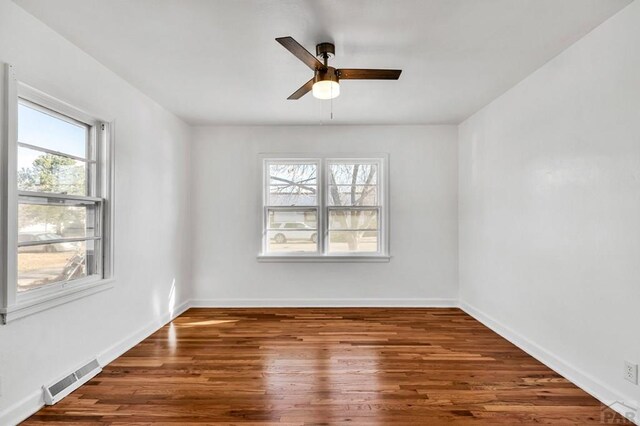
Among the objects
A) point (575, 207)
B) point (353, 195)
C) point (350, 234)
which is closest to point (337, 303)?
point (350, 234)

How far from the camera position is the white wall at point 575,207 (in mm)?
2195

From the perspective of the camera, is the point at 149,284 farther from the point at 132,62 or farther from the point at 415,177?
Answer: the point at 415,177

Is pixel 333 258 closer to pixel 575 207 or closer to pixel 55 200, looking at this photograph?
pixel 575 207

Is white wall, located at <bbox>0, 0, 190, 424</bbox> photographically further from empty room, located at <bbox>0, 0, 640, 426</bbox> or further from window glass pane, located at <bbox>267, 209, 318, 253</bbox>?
window glass pane, located at <bbox>267, 209, 318, 253</bbox>

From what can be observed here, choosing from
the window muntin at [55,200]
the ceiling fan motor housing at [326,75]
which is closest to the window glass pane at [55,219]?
the window muntin at [55,200]

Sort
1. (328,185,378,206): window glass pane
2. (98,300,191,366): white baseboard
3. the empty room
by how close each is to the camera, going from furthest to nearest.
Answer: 1. (328,185,378,206): window glass pane
2. (98,300,191,366): white baseboard
3. the empty room

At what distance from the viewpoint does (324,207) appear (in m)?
4.91

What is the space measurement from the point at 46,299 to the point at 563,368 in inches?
147

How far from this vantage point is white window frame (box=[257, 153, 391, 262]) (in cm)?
485

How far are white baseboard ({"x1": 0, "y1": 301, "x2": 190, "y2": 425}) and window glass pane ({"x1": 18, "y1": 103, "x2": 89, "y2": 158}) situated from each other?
1617 millimetres

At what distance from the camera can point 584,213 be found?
2549 millimetres

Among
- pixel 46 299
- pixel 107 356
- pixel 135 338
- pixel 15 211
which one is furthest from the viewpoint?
pixel 135 338

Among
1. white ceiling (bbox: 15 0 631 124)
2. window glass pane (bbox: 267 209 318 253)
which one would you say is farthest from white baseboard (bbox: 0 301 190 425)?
white ceiling (bbox: 15 0 631 124)

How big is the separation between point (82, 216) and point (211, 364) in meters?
Answer: 1.59
